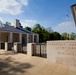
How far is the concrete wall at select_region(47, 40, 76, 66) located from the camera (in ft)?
23.7

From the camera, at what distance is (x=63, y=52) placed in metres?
7.68

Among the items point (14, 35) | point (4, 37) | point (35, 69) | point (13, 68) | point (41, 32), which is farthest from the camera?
point (41, 32)

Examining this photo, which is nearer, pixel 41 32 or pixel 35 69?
pixel 35 69

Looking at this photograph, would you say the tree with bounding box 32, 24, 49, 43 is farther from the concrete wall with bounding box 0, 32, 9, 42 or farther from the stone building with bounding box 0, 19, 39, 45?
the concrete wall with bounding box 0, 32, 9, 42

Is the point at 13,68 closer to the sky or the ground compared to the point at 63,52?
closer to the ground

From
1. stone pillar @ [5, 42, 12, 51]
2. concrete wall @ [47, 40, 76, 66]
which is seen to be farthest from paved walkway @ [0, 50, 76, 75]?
stone pillar @ [5, 42, 12, 51]

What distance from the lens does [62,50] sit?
305 inches

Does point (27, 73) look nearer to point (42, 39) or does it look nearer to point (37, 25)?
point (42, 39)

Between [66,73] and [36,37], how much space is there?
28149mm

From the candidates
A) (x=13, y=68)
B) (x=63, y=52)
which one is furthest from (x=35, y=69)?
(x=63, y=52)

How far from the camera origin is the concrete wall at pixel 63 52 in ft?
23.7

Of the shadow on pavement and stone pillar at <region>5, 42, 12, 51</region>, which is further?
stone pillar at <region>5, 42, 12, 51</region>

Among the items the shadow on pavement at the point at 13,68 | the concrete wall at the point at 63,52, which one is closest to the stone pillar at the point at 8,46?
the shadow on pavement at the point at 13,68

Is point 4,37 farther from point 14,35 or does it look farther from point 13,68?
point 13,68
